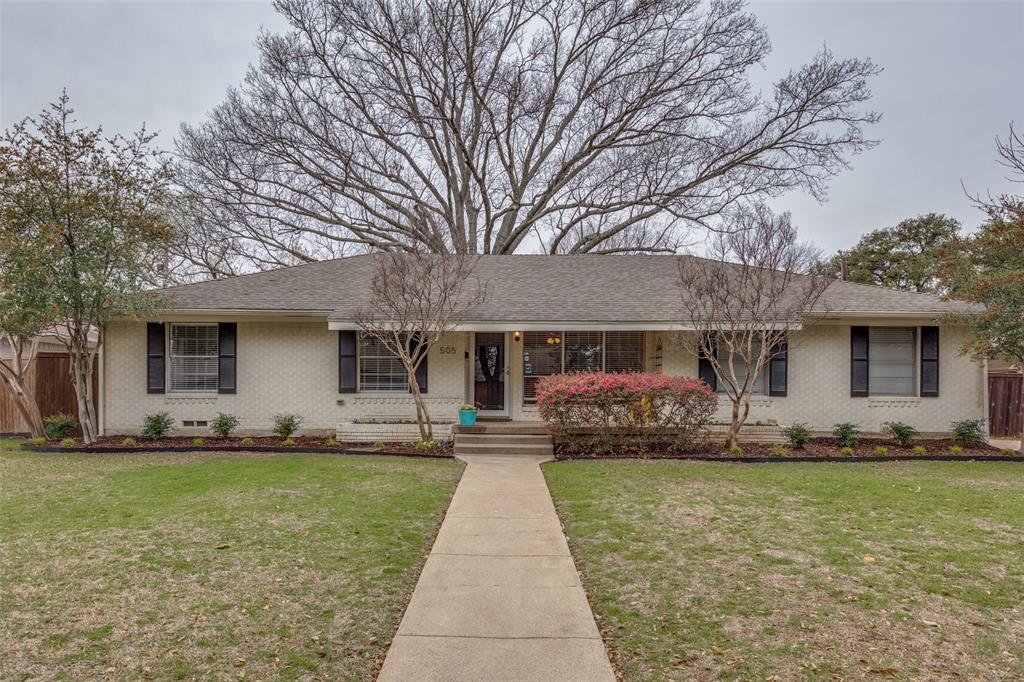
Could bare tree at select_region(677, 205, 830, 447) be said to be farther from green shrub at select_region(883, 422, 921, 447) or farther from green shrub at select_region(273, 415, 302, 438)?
green shrub at select_region(273, 415, 302, 438)

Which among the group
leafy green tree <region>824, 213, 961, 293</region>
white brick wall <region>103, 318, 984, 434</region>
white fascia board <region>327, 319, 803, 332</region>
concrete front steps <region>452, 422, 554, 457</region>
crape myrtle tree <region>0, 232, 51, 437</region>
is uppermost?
leafy green tree <region>824, 213, 961, 293</region>

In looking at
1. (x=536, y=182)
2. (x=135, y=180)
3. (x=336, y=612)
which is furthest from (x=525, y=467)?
(x=536, y=182)

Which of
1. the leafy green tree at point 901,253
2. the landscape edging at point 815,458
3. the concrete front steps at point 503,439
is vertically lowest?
the landscape edging at point 815,458

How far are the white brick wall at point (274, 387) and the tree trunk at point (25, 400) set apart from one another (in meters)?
1.12

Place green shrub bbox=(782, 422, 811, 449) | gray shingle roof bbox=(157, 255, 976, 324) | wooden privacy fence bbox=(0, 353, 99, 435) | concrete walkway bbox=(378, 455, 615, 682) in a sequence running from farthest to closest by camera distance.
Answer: wooden privacy fence bbox=(0, 353, 99, 435) < gray shingle roof bbox=(157, 255, 976, 324) < green shrub bbox=(782, 422, 811, 449) < concrete walkway bbox=(378, 455, 615, 682)

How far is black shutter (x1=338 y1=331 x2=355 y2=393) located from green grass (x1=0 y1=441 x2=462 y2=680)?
13.2ft

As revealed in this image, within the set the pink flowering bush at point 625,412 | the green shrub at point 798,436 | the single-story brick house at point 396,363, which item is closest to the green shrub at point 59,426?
the single-story brick house at point 396,363

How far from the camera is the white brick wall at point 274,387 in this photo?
11164mm

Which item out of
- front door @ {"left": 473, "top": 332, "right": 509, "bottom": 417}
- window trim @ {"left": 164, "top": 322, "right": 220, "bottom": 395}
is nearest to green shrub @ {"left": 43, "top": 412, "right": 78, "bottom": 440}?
window trim @ {"left": 164, "top": 322, "right": 220, "bottom": 395}

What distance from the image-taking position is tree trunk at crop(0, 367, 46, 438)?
10.6m

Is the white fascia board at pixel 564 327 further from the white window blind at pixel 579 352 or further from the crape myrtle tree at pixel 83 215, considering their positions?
the crape myrtle tree at pixel 83 215

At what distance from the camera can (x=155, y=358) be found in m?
11.1

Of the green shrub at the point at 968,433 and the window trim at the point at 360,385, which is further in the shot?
the window trim at the point at 360,385

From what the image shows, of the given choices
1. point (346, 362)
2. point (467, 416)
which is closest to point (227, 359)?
point (346, 362)
